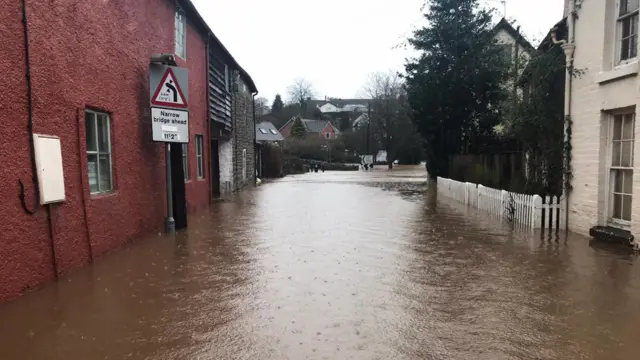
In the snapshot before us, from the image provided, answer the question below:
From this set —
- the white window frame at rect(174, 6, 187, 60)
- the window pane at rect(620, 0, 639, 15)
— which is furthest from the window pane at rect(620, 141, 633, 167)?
the white window frame at rect(174, 6, 187, 60)

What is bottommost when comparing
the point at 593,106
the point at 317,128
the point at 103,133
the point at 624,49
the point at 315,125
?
the point at 103,133

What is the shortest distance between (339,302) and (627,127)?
20.7 feet

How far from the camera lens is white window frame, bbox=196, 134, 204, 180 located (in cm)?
1366

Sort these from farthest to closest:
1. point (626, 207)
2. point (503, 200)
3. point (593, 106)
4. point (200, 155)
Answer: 1. point (200, 155)
2. point (503, 200)
3. point (593, 106)
4. point (626, 207)

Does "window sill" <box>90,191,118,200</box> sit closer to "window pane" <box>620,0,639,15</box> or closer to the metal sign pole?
the metal sign pole

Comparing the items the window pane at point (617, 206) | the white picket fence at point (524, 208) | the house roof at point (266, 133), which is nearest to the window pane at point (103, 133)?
the white picket fence at point (524, 208)

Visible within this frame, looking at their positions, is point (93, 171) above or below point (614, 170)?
above

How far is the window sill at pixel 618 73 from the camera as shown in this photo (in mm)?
7512

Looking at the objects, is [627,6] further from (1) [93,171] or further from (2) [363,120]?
(2) [363,120]

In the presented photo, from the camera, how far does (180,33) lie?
11.7 m

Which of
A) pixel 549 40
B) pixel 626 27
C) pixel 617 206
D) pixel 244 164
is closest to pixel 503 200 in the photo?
pixel 617 206

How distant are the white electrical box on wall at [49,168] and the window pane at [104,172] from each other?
1456 millimetres

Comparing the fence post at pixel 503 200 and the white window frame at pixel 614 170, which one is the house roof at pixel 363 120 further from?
the white window frame at pixel 614 170

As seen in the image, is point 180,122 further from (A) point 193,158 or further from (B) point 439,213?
(B) point 439,213
